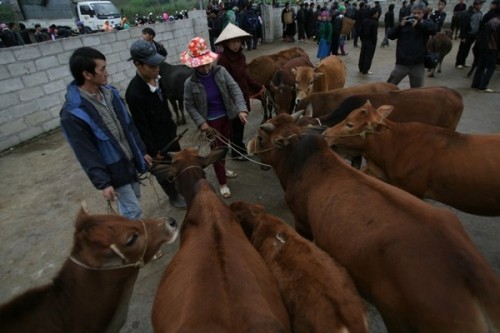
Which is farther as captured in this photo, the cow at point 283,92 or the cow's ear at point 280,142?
the cow at point 283,92

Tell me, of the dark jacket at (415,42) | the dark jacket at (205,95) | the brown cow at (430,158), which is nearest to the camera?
the brown cow at (430,158)

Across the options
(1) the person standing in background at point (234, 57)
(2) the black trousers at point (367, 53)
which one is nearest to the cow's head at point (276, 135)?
(1) the person standing in background at point (234, 57)

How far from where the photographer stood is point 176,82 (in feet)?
27.1

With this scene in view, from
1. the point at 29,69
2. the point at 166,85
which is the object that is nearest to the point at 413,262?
the point at 166,85

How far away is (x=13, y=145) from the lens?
7969 mm

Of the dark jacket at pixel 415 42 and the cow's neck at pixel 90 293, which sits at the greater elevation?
the dark jacket at pixel 415 42

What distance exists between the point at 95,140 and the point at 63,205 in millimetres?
3047

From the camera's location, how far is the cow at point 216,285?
196 centimetres

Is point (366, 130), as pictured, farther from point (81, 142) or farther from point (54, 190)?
point (54, 190)

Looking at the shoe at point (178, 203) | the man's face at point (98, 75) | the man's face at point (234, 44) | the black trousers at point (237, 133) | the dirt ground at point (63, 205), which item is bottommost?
the dirt ground at point (63, 205)

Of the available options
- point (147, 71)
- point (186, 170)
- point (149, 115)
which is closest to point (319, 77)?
point (149, 115)

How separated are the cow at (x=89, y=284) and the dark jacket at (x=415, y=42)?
23.2 ft

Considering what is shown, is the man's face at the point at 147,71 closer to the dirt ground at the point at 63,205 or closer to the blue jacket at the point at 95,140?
the blue jacket at the point at 95,140

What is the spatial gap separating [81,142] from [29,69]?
6.91 m
